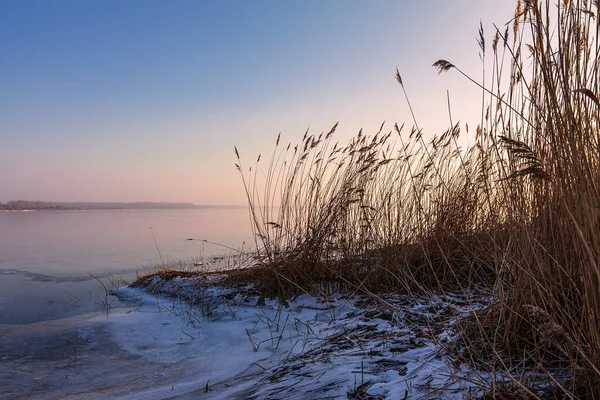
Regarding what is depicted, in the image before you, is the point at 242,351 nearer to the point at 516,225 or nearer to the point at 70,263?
the point at 516,225

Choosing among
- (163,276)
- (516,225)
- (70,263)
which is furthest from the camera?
(70,263)

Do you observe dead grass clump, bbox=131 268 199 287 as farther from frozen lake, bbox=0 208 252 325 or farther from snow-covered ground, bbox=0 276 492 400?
snow-covered ground, bbox=0 276 492 400

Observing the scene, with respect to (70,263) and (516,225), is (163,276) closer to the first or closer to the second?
(70,263)

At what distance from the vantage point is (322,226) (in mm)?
3430

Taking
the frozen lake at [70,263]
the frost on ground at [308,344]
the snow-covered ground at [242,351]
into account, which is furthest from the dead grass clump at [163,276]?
the snow-covered ground at [242,351]

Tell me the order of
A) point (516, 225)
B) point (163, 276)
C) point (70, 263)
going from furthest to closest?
point (70, 263) < point (163, 276) < point (516, 225)

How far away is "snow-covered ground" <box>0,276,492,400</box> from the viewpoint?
155 cm

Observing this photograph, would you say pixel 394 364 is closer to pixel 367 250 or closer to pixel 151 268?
pixel 367 250

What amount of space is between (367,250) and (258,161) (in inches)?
45.5

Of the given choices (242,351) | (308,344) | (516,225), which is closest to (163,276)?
(242,351)

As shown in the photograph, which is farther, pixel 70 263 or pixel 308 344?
pixel 70 263

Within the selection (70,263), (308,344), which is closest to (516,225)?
(308,344)

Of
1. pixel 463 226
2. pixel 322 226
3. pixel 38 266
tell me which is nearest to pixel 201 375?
pixel 322 226

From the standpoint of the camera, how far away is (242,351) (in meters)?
2.31
